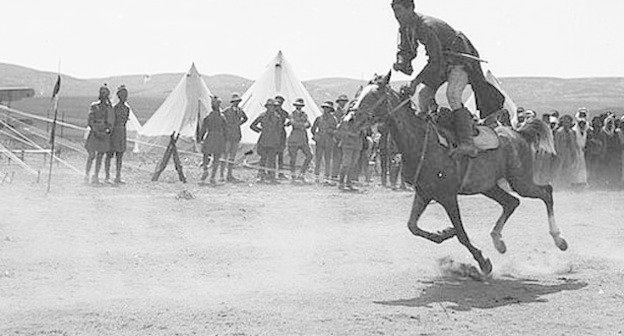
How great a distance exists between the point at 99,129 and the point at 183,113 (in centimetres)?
1050

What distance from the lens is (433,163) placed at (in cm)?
941

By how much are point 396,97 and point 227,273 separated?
242cm

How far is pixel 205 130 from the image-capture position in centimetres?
2092

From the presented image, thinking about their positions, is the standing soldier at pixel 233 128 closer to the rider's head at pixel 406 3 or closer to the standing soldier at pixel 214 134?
the standing soldier at pixel 214 134

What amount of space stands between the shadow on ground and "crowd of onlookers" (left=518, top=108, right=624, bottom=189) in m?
12.1

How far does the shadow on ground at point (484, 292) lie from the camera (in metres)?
8.26

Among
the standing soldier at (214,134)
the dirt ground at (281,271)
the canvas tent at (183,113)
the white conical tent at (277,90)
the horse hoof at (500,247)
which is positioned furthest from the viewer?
the canvas tent at (183,113)

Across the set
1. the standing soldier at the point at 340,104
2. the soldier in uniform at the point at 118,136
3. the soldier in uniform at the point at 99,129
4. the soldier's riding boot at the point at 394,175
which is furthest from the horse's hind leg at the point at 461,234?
the standing soldier at the point at 340,104

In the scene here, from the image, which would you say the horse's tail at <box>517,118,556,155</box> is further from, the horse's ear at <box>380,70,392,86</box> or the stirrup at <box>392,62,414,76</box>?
the horse's ear at <box>380,70,392,86</box>

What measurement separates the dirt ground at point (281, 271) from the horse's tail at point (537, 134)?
53.5 inches

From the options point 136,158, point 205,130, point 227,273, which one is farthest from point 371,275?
point 136,158

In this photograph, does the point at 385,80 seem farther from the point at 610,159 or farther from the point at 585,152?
the point at 610,159

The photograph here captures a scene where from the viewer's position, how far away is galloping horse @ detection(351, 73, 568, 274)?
9.07 metres

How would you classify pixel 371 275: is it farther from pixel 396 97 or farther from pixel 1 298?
pixel 1 298
